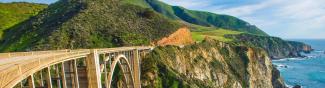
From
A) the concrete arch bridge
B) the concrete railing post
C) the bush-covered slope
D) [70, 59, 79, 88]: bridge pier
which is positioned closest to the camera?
the concrete arch bridge

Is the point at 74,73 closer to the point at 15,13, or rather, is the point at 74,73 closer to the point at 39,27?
the point at 39,27

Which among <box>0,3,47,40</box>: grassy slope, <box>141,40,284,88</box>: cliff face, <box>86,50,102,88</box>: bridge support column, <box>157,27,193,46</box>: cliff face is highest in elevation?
<box>0,3,47,40</box>: grassy slope

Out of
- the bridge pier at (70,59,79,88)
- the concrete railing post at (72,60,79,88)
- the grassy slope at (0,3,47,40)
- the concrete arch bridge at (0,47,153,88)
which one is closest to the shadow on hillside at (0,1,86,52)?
the grassy slope at (0,3,47,40)

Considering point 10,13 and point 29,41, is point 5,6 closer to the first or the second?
point 10,13

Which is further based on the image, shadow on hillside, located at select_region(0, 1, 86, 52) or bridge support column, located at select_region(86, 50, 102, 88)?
shadow on hillside, located at select_region(0, 1, 86, 52)

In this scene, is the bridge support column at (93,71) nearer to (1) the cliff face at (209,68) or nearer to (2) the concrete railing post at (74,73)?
(2) the concrete railing post at (74,73)

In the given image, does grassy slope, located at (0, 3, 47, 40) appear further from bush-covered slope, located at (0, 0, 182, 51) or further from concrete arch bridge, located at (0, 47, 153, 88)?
concrete arch bridge, located at (0, 47, 153, 88)
